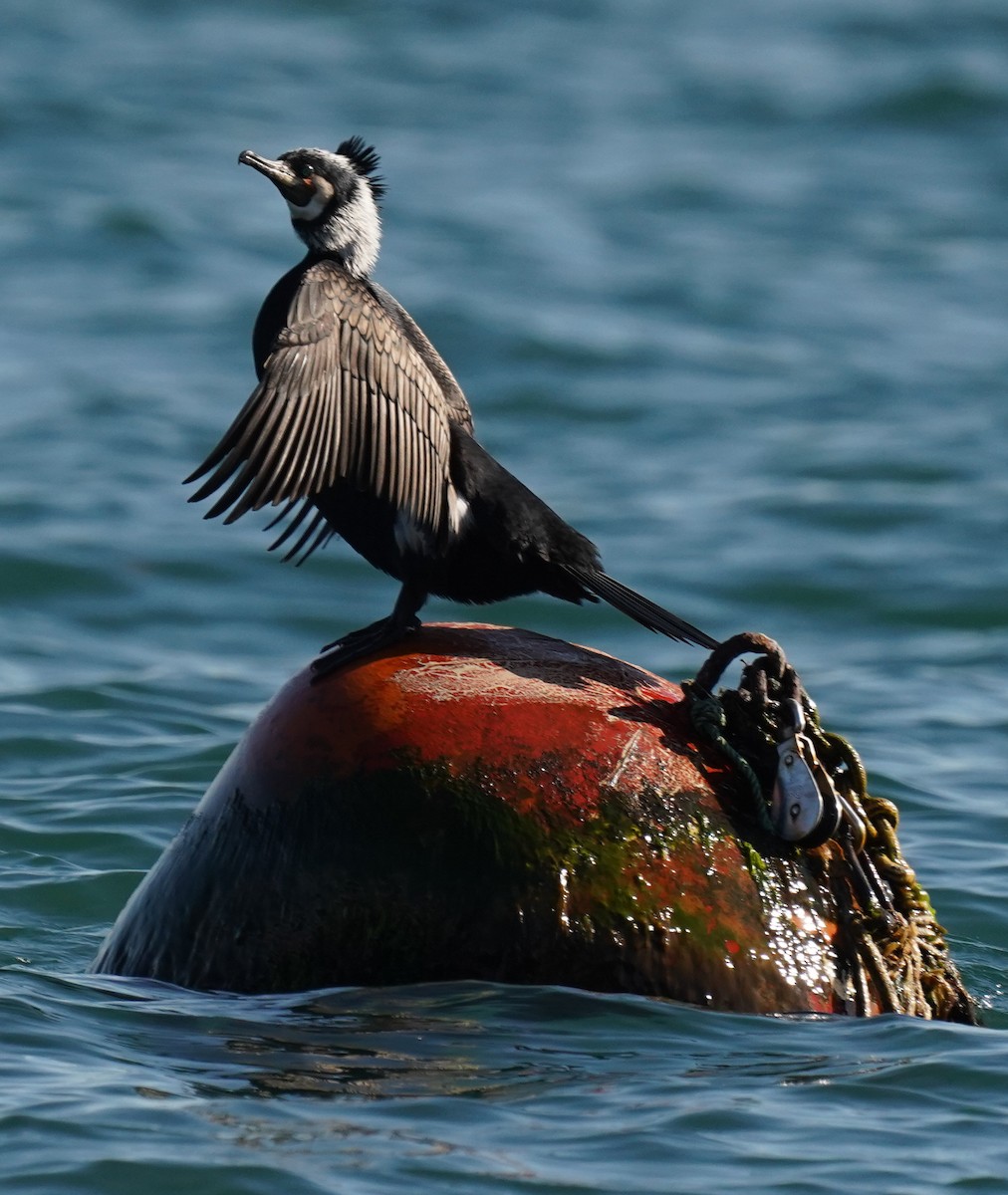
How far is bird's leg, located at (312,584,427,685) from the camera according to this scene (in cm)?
441

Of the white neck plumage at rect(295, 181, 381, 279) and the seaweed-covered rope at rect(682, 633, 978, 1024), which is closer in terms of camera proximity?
the seaweed-covered rope at rect(682, 633, 978, 1024)

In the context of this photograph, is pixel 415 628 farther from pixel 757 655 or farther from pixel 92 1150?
pixel 92 1150

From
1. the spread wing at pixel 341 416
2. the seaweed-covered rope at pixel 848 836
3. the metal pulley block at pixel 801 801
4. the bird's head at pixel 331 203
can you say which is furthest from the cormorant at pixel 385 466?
the metal pulley block at pixel 801 801

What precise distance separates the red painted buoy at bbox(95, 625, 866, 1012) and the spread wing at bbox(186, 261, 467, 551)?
1.48ft

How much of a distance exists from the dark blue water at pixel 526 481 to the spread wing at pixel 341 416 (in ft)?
3.56

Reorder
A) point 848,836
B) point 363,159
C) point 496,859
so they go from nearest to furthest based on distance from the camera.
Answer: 1. point 496,859
2. point 848,836
3. point 363,159

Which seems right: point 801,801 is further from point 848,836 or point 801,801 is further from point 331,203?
point 331,203

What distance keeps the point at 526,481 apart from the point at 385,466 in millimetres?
6371

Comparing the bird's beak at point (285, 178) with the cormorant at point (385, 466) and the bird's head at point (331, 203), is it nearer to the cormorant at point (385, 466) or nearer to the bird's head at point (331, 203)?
the bird's head at point (331, 203)

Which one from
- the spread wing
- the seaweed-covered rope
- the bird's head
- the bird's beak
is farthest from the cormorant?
the seaweed-covered rope

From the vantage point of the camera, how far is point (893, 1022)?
13.9ft

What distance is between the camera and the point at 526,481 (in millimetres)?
10953

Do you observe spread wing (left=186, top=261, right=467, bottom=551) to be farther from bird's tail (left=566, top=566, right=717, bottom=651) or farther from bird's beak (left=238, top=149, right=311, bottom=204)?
bird's beak (left=238, top=149, right=311, bottom=204)

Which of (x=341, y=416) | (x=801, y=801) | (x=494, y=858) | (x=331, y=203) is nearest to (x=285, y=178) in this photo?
(x=331, y=203)
